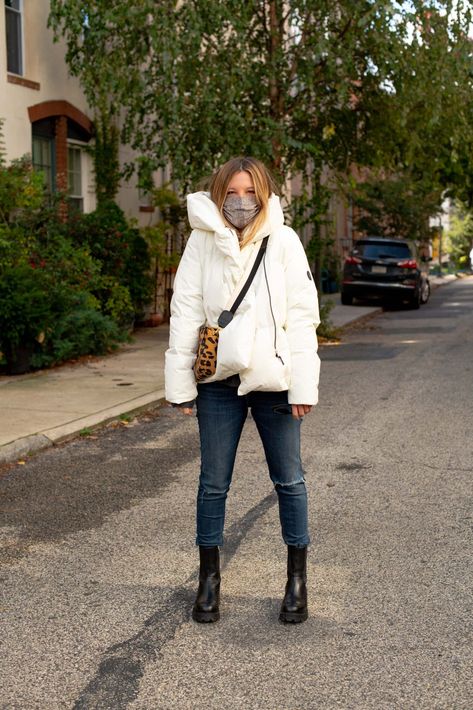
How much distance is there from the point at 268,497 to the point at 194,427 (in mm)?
2769

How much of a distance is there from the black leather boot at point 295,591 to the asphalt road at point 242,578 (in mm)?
80

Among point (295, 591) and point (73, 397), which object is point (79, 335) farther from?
point (295, 591)

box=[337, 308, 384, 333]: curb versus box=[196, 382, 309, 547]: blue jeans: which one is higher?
box=[196, 382, 309, 547]: blue jeans

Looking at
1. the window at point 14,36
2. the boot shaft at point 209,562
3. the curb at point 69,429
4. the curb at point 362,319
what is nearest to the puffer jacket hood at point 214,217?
the boot shaft at point 209,562

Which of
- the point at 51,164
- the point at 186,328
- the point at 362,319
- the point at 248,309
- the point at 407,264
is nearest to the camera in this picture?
the point at 248,309

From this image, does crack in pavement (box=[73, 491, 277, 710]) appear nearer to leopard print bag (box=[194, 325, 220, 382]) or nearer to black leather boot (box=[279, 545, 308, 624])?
black leather boot (box=[279, 545, 308, 624])

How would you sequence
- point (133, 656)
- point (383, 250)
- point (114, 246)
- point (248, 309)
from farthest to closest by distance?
point (383, 250) → point (114, 246) → point (248, 309) → point (133, 656)

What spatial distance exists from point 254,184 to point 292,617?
182cm

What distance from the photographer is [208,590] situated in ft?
14.2

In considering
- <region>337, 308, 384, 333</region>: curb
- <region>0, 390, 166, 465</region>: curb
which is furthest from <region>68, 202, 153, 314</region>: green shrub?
<region>0, 390, 166, 465</region>: curb

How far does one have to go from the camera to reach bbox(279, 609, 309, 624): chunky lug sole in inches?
166

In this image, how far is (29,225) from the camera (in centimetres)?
1402

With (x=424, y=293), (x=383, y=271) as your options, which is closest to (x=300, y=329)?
(x=383, y=271)

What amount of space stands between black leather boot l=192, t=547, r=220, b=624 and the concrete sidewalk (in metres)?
3.46
